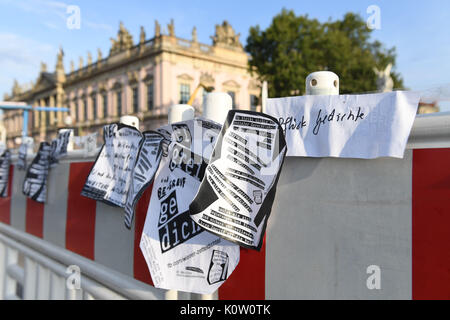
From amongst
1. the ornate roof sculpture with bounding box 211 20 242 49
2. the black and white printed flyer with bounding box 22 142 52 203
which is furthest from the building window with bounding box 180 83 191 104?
the black and white printed flyer with bounding box 22 142 52 203

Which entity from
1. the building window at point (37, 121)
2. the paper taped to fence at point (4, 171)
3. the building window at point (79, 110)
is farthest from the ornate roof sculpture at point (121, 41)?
the paper taped to fence at point (4, 171)

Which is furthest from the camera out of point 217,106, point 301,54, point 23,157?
point 301,54

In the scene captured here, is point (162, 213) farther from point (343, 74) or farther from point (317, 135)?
point (343, 74)

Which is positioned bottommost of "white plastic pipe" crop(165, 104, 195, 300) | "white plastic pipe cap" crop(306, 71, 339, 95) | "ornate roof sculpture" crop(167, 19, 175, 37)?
"white plastic pipe" crop(165, 104, 195, 300)

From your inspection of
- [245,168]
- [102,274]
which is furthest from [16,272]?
[245,168]

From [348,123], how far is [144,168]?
1.15 meters

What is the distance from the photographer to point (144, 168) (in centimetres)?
195

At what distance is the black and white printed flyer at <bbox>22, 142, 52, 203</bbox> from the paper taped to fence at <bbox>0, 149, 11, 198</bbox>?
111cm

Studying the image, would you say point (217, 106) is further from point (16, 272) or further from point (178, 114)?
point (16, 272)

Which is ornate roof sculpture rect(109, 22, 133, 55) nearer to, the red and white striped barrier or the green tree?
the green tree

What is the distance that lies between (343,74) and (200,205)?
70.5ft

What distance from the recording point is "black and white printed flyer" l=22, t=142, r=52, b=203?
322cm

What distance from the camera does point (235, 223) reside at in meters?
1.41

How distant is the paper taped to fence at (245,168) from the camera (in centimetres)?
139
